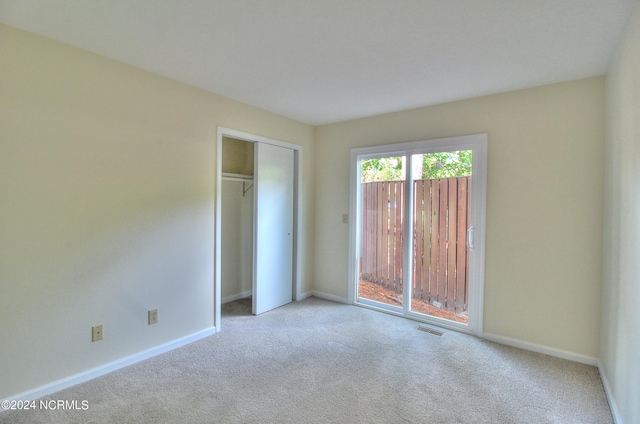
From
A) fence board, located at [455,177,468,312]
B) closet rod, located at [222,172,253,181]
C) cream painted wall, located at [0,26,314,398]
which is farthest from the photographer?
closet rod, located at [222,172,253,181]

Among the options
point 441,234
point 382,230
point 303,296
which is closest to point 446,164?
point 441,234

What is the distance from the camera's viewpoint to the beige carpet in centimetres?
187

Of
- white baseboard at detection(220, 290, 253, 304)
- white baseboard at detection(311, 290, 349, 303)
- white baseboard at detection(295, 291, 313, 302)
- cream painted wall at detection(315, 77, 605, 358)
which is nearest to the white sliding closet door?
white baseboard at detection(295, 291, 313, 302)

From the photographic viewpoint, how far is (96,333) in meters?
2.26

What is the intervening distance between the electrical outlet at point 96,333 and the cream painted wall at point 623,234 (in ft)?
10.9

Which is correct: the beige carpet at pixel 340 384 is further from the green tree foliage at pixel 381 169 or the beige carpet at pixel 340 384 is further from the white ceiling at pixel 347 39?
the white ceiling at pixel 347 39

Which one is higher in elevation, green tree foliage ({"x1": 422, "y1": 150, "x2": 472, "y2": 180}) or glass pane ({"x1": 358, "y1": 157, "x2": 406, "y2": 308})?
green tree foliage ({"x1": 422, "y1": 150, "x2": 472, "y2": 180})

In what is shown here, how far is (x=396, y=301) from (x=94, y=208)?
→ 3201 mm

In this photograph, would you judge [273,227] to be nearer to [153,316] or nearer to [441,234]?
[153,316]

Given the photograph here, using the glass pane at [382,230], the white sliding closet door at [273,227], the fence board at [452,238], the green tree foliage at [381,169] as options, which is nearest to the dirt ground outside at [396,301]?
the glass pane at [382,230]

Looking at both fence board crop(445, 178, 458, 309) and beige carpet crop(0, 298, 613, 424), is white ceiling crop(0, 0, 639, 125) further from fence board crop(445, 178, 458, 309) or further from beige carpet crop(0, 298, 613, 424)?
beige carpet crop(0, 298, 613, 424)

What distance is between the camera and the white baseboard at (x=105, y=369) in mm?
1999

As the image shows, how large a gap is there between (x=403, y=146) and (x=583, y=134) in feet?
5.15

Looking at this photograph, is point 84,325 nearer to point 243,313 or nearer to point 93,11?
point 243,313
